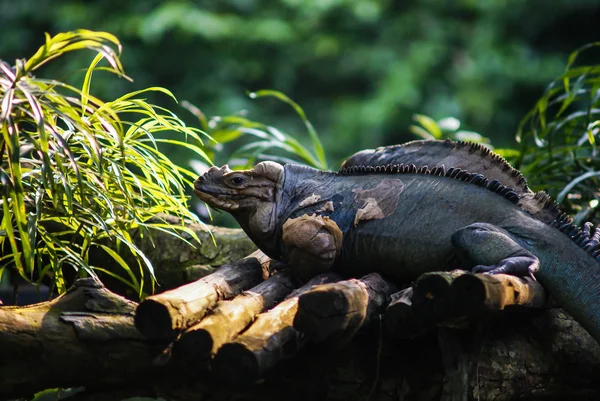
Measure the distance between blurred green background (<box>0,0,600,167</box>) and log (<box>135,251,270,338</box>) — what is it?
5.62 m

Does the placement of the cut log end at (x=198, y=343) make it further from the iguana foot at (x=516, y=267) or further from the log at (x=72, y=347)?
the iguana foot at (x=516, y=267)

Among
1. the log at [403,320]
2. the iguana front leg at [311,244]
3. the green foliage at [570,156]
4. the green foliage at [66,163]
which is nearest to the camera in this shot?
the log at [403,320]

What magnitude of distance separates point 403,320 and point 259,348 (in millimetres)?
353

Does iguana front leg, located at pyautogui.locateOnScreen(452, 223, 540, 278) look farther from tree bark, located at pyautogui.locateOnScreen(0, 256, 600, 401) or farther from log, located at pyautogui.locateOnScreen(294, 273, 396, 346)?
log, located at pyautogui.locateOnScreen(294, 273, 396, 346)

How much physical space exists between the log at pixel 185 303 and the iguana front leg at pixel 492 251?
2.00 feet

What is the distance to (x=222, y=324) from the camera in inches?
70.2

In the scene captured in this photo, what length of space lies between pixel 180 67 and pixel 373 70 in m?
2.06

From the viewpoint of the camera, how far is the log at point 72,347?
190 centimetres

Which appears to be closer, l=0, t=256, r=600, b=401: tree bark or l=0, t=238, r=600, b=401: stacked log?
l=0, t=238, r=600, b=401: stacked log

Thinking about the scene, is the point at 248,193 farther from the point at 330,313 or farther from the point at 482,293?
the point at 482,293

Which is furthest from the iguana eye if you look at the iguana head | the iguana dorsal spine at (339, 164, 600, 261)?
the iguana dorsal spine at (339, 164, 600, 261)

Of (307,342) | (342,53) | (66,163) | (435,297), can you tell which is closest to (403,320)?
(435,297)

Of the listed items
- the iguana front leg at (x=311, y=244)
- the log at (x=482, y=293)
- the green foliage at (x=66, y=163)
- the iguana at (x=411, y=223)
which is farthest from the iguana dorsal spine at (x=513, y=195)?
the green foliage at (x=66, y=163)

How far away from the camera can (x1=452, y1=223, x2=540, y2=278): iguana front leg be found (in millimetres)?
2020
